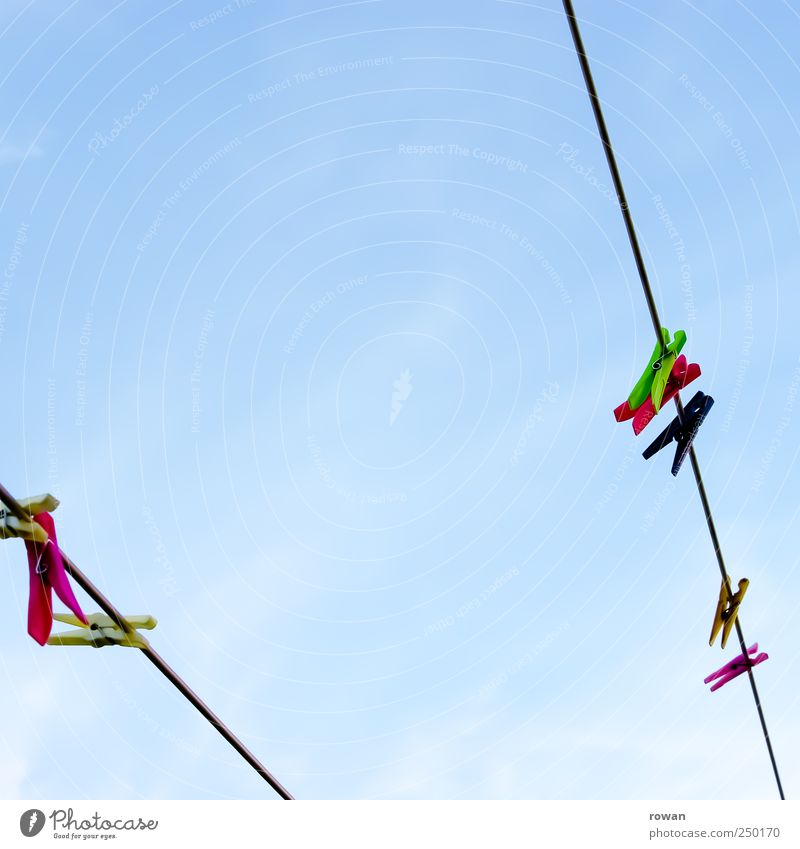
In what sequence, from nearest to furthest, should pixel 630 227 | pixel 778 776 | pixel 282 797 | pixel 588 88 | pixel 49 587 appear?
pixel 588 88, pixel 630 227, pixel 49 587, pixel 282 797, pixel 778 776

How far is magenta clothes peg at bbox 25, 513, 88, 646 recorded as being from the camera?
12.1ft

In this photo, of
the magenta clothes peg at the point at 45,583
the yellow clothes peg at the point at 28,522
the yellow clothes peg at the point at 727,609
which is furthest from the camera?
the yellow clothes peg at the point at 727,609

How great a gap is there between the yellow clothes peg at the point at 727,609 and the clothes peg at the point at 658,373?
4.99 feet

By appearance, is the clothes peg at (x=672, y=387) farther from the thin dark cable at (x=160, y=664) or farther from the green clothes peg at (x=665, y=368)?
the thin dark cable at (x=160, y=664)

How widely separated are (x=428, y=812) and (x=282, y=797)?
87 centimetres

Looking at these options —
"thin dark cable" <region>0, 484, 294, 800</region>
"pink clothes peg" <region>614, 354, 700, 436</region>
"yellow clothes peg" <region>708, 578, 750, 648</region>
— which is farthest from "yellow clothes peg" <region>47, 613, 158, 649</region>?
"yellow clothes peg" <region>708, 578, 750, 648</region>

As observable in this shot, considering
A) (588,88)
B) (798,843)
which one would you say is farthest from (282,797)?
(588,88)

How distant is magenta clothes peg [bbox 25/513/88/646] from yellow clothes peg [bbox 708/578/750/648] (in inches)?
145

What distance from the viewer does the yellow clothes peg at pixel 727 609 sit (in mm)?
5504

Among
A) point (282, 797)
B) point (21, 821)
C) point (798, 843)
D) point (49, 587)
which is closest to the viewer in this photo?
point (49, 587)

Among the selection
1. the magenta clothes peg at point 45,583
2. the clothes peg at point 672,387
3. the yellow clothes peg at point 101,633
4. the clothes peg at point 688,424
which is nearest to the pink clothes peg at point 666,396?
the clothes peg at point 672,387

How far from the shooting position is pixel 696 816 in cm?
461

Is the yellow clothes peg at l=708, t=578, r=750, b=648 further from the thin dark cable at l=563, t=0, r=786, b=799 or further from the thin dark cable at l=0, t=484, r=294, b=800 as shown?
the thin dark cable at l=0, t=484, r=294, b=800

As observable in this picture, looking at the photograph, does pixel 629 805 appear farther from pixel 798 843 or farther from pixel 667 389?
pixel 667 389
